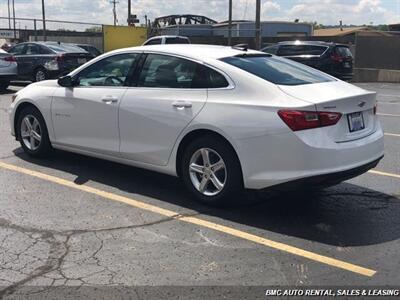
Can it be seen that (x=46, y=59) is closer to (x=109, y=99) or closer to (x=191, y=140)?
(x=109, y=99)

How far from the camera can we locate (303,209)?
5.46m

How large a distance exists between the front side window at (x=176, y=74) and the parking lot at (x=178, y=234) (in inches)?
45.7

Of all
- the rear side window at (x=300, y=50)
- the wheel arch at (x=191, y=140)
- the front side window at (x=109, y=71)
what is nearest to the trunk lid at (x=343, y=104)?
the wheel arch at (x=191, y=140)

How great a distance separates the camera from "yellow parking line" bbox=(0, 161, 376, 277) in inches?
163

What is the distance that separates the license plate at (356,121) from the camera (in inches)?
201

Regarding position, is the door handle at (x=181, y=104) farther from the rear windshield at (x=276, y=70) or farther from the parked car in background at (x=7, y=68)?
the parked car in background at (x=7, y=68)

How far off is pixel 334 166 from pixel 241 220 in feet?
3.17

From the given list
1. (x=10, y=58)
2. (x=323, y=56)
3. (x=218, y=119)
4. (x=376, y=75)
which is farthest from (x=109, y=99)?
(x=376, y=75)

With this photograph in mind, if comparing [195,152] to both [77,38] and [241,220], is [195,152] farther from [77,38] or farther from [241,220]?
[77,38]

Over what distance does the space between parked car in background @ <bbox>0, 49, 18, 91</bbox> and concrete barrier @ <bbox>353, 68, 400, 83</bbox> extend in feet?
51.3

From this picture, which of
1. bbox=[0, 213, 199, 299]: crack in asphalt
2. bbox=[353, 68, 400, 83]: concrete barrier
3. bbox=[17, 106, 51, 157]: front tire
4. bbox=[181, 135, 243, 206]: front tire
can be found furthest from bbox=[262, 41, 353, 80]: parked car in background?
bbox=[0, 213, 199, 299]: crack in asphalt

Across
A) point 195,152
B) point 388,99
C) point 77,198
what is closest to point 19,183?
point 77,198

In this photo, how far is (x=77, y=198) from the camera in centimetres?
571

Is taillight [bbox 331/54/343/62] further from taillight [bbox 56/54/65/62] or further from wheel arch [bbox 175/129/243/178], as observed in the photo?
wheel arch [bbox 175/129/243/178]
